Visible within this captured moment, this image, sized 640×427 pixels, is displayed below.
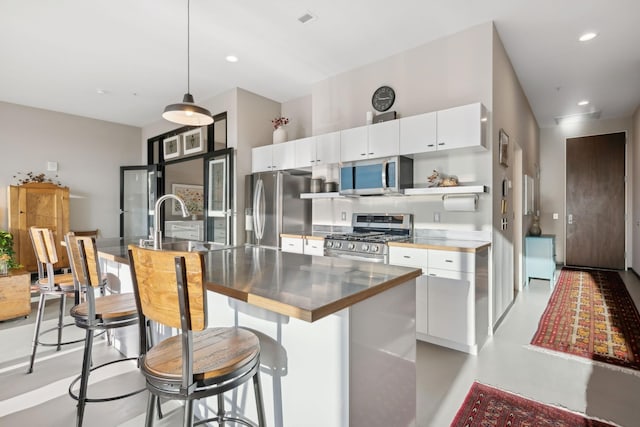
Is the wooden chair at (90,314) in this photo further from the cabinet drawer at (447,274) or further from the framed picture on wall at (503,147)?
the framed picture on wall at (503,147)

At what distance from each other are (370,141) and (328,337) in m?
2.65

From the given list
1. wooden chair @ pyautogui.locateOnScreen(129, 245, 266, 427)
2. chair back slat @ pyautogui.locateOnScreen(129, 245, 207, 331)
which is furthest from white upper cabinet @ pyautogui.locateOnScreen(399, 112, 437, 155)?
chair back slat @ pyautogui.locateOnScreen(129, 245, 207, 331)

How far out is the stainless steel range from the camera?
3148mm

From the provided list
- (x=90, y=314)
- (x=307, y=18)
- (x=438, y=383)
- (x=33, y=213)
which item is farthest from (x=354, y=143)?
(x=33, y=213)

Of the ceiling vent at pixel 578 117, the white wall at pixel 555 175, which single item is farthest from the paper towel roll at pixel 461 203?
the white wall at pixel 555 175

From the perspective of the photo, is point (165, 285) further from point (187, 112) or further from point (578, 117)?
point (578, 117)

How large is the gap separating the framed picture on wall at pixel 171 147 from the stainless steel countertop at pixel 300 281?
4.35m

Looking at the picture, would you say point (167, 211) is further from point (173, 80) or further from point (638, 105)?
point (638, 105)

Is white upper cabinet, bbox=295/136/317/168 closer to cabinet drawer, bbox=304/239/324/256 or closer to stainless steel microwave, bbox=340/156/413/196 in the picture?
stainless steel microwave, bbox=340/156/413/196

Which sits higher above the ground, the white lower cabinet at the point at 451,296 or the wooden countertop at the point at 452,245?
the wooden countertop at the point at 452,245

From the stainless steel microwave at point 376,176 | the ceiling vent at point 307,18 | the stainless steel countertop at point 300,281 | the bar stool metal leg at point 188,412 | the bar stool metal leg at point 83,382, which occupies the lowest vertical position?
the bar stool metal leg at point 83,382

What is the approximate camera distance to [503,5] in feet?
9.41

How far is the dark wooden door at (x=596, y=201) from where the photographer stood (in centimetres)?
642

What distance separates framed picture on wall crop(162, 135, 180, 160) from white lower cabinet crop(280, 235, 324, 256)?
124 inches
